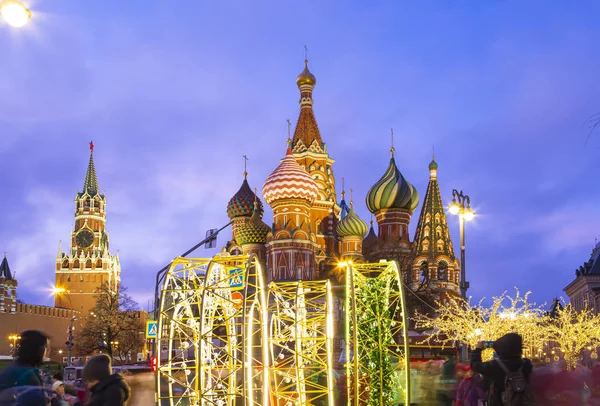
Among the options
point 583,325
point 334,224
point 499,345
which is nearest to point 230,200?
point 334,224

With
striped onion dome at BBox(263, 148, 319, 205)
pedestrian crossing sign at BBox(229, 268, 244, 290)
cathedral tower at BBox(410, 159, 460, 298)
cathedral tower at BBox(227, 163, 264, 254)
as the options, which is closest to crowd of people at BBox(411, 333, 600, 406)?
pedestrian crossing sign at BBox(229, 268, 244, 290)

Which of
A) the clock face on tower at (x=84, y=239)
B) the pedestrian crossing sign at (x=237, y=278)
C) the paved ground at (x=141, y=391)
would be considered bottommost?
the paved ground at (x=141, y=391)

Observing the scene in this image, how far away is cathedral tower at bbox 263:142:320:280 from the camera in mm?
53125

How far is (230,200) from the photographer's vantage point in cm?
6538

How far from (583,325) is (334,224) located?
24.6m

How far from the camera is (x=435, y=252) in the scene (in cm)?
5822

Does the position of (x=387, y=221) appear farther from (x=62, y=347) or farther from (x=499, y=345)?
(x=499, y=345)

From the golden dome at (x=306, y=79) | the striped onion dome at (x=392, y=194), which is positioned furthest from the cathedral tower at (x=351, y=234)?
the golden dome at (x=306, y=79)

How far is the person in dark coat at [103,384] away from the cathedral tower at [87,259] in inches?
4122

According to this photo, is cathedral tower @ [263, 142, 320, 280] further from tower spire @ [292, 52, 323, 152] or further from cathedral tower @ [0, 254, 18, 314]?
cathedral tower @ [0, 254, 18, 314]

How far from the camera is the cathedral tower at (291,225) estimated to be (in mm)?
53125

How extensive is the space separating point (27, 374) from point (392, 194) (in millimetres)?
55315

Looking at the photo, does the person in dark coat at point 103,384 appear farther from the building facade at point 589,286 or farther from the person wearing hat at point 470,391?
the building facade at point 589,286

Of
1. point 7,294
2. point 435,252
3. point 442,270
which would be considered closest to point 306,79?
point 435,252
